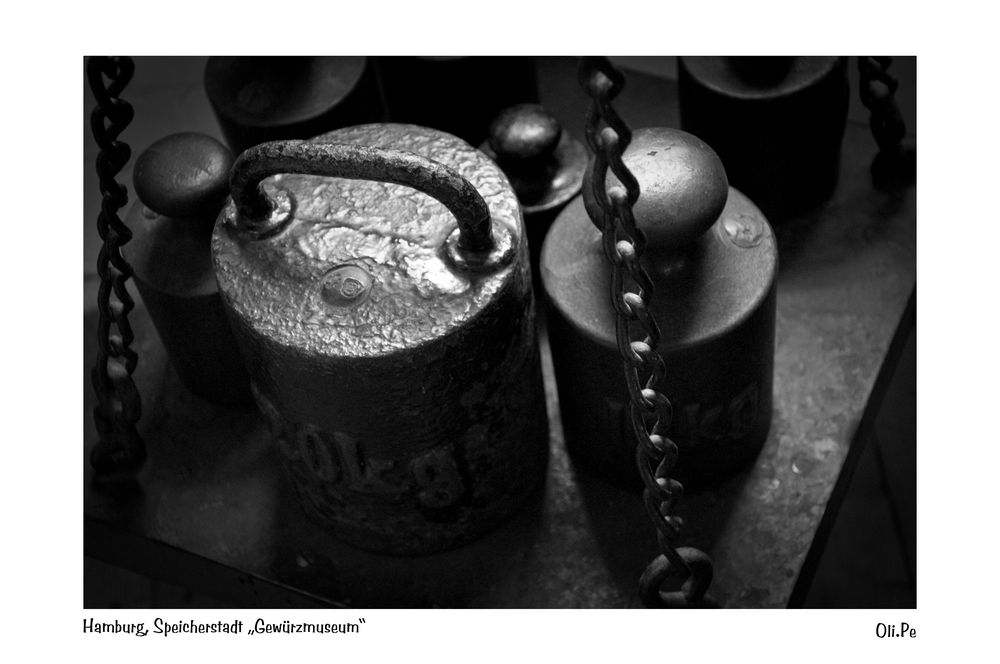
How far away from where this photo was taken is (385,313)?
86cm

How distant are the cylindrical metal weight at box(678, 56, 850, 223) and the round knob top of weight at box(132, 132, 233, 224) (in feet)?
1.30

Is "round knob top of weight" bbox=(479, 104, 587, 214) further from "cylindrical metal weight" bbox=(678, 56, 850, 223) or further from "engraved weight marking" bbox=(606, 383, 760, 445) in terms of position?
"engraved weight marking" bbox=(606, 383, 760, 445)

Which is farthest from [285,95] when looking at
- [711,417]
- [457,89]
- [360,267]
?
[711,417]

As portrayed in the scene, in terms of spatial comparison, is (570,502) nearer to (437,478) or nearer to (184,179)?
(437,478)

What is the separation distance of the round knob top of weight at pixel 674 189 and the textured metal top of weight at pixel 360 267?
0.28ft

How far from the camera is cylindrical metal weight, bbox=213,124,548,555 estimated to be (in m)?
0.85

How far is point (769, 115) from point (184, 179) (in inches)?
18.8

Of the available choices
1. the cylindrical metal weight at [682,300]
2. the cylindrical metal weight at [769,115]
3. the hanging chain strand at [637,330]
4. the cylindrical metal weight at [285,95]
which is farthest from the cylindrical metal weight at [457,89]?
the hanging chain strand at [637,330]

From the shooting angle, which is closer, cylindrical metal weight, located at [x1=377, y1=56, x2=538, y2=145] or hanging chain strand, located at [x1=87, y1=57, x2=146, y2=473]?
hanging chain strand, located at [x1=87, y1=57, x2=146, y2=473]

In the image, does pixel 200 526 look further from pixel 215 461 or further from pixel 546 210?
pixel 546 210

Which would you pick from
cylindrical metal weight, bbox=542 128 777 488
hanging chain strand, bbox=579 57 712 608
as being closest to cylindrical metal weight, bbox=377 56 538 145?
cylindrical metal weight, bbox=542 128 777 488

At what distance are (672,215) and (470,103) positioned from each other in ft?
1.37

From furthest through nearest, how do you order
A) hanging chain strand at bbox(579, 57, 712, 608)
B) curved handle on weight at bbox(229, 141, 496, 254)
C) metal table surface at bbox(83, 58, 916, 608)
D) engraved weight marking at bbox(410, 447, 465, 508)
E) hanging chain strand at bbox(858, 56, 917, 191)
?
hanging chain strand at bbox(858, 56, 917, 191)
metal table surface at bbox(83, 58, 916, 608)
engraved weight marking at bbox(410, 447, 465, 508)
curved handle on weight at bbox(229, 141, 496, 254)
hanging chain strand at bbox(579, 57, 712, 608)

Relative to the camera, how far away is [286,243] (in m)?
0.91
